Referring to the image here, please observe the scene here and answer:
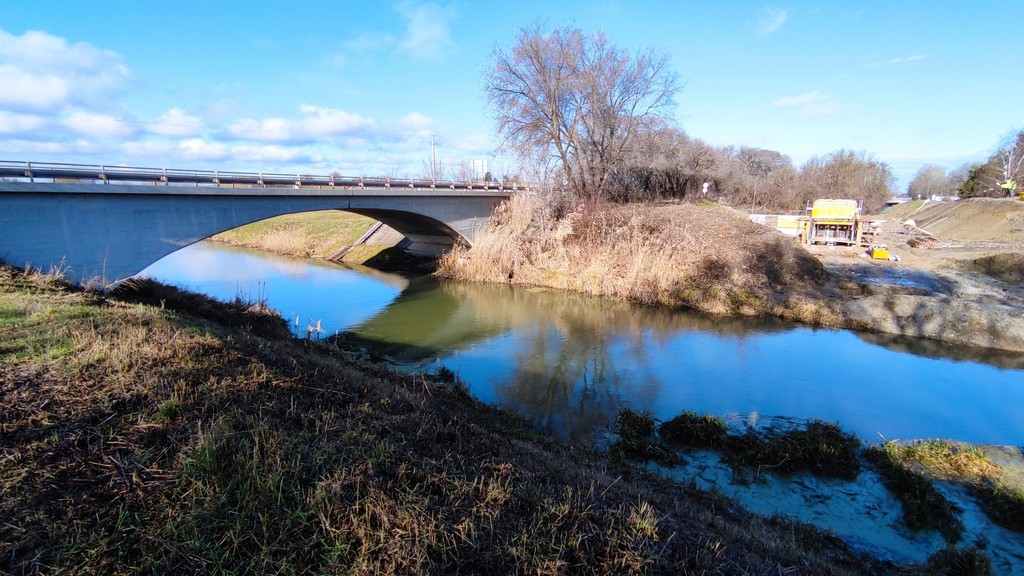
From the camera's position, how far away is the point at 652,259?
22484mm

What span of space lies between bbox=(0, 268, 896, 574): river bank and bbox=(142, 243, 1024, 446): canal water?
16.2ft

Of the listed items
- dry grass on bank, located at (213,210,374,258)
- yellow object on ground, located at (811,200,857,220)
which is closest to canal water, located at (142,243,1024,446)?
yellow object on ground, located at (811,200,857,220)

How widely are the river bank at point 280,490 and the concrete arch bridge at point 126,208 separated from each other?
36.1 feet

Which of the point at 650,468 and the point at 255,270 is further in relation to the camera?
the point at 255,270

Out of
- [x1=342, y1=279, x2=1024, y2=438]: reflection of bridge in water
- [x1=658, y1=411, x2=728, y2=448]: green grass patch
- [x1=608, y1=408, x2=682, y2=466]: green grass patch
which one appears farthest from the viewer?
[x1=342, y1=279, x2=1024, y2=438]: reflection of bridge in water

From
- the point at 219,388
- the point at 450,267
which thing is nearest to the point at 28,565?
the point at 219,388

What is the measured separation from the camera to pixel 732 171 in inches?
1934

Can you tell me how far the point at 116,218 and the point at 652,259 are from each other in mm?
20548

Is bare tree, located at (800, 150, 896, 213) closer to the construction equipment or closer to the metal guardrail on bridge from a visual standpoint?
the construction equipment

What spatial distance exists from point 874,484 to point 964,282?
808 inches

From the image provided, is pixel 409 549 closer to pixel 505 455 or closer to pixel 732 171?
pixel 505 455

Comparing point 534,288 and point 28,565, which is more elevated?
point 28,565

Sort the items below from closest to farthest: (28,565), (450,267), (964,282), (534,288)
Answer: (28,565), (964,282), (534,288), (450,267)

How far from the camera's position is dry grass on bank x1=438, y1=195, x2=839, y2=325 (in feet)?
66.8
